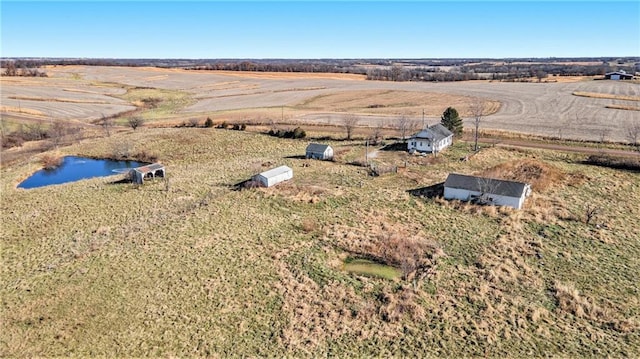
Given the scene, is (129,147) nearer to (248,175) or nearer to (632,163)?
(248,175)

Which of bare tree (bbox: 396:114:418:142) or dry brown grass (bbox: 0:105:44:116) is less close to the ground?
dry brown grass (bbox: 0:105:44:116)

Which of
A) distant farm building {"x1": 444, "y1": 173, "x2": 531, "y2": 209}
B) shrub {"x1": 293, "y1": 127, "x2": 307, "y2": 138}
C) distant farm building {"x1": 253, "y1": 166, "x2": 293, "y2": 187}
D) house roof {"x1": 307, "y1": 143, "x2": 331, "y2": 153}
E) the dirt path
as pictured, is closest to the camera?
distant farm building {"x1": 444, "y1": 173, "x2": 531, "y2": 209}

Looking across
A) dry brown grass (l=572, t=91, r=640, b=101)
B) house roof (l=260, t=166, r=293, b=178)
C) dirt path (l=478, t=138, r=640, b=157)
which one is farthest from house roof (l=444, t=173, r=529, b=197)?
dry brown grass (l=572, t=91, r=640, b=101)

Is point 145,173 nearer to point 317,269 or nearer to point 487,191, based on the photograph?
point 317,269

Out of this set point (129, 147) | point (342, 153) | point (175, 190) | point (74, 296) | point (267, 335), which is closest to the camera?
point (267, 335)

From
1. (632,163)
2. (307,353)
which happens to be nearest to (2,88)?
(307,353)

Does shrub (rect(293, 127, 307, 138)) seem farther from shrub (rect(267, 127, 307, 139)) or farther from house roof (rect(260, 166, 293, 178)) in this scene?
house roof (rect(260, 166, 293, 178))

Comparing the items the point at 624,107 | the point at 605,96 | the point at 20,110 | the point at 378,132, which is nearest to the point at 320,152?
the point at 378,132
